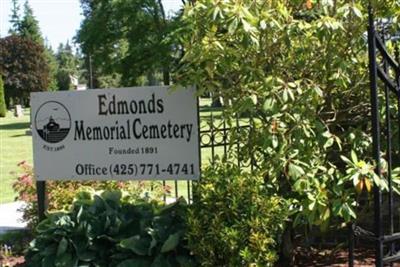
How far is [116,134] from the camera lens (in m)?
4.94

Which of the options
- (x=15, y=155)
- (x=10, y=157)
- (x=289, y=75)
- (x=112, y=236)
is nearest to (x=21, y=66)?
(x=15, y=155)

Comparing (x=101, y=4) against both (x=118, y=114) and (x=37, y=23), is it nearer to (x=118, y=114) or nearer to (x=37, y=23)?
(x=118, y=114)

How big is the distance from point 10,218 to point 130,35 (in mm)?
23696

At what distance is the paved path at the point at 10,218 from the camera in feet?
25.2

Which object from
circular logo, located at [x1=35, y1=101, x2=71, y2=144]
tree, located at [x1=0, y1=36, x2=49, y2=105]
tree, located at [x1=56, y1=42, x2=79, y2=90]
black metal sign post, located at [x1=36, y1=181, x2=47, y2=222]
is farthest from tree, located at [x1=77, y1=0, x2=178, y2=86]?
tree, located at [x1=56, y1=42, x2=79, y2=90]

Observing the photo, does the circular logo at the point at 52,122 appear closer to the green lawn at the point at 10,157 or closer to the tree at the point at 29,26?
the green lawn at the point at 10,157

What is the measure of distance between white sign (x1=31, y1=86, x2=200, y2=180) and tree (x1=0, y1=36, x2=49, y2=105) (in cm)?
5249

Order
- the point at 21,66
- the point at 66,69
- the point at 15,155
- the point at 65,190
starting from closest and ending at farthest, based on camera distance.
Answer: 1. the point at 65,190
2. the point at 15,155
3. the point at 21,66
4. the point at 66,69

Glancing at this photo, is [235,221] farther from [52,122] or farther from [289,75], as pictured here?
[52,122]

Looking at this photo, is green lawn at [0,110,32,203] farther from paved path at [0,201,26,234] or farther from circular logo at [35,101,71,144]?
circular logo at [35,101,71,144]

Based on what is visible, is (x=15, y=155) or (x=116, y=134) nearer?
(x=116, y=134)

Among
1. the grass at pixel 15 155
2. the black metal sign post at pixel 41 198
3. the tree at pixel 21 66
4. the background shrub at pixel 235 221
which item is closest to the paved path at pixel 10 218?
the grass at pixel 15 155

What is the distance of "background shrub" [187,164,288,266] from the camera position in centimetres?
387

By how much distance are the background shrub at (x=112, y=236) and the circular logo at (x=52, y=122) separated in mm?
605
